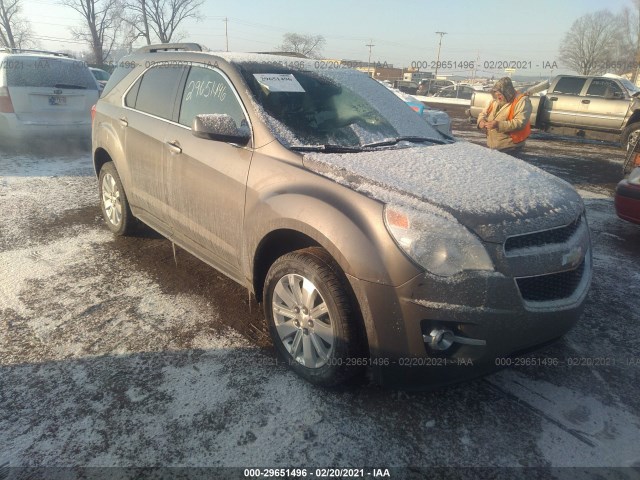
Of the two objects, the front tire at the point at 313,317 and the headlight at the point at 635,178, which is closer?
the front tire at the point at 313,317

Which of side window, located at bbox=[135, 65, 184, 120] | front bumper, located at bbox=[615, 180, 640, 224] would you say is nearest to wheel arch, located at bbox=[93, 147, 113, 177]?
side window, located at bbox=[135, 65, 184, 120]

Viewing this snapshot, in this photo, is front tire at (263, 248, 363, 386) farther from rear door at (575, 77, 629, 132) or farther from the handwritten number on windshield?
rear door at (575, 77, 629, 132)

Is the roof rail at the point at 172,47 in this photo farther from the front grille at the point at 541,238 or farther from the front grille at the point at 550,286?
the front grille at the point at 550,286

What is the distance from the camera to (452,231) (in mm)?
1999

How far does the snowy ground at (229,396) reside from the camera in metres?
2.05

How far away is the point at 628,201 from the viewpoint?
455cm

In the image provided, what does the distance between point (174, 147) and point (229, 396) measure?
6.05 ft

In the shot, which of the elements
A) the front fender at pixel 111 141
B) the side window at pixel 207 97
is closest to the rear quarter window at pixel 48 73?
the front fender at pixel 111 141

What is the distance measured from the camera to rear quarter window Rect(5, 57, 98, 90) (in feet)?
25.0

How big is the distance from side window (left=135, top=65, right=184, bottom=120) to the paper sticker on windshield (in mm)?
844

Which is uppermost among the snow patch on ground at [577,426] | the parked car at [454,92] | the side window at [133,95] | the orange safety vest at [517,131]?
the side window at [133,95]

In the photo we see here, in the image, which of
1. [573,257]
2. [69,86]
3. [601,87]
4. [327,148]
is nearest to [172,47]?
[327,148]

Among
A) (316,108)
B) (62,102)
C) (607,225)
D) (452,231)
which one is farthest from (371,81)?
(62,102)

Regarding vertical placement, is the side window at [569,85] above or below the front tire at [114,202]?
above
